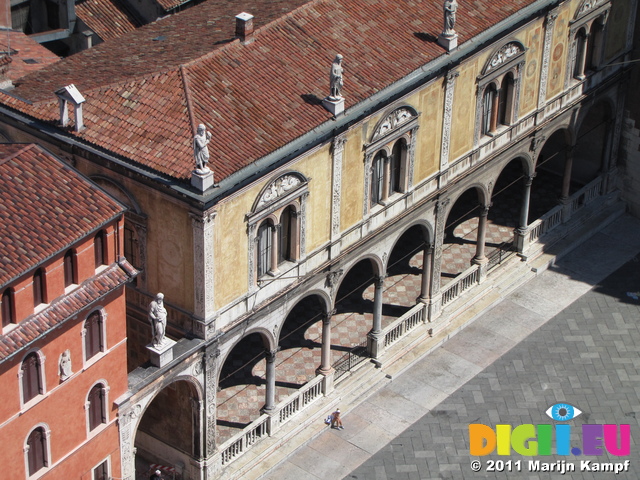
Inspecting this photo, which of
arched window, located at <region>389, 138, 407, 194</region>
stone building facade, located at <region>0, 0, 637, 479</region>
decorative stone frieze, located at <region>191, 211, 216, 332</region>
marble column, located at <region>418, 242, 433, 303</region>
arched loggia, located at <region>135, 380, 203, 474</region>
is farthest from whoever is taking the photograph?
marble column, located at <region>418, 242, 433, 303</region>

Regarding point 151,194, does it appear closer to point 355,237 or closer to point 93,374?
point 93,374

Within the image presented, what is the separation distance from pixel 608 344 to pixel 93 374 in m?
24.3

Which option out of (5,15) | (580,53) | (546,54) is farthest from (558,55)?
(5,15)

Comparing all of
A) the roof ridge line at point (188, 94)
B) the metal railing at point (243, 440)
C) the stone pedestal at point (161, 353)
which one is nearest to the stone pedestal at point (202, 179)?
the roof ridge line at point (188, 94)

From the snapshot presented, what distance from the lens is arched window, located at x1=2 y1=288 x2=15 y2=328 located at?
4194 centimetres

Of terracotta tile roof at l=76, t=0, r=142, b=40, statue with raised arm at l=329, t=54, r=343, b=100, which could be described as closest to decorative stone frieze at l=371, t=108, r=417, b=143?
statue with raised arm at l=329, t=54, r=343, b=100

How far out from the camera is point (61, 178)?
1783 inches

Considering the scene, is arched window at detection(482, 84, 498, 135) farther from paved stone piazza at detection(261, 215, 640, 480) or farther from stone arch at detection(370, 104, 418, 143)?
paved stone piazza at detection(261, 215, 640, 480)

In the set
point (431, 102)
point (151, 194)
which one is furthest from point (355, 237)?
point (151, 194)

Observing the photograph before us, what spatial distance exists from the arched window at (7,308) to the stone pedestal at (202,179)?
7331mm

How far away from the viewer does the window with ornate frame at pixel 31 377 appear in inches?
1692

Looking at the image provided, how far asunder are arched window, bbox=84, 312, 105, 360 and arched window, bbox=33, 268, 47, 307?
2028mm

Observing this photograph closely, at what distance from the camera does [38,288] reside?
4312 cm

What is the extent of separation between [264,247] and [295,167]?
293 centimetres
